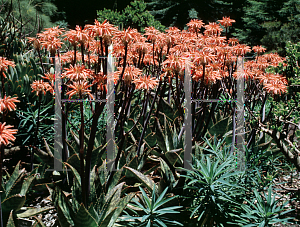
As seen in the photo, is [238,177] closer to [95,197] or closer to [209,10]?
[95,197]

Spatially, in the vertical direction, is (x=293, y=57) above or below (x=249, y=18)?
below

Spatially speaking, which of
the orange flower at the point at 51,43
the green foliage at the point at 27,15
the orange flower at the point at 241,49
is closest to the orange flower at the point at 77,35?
the orange flower at the point at 51,43

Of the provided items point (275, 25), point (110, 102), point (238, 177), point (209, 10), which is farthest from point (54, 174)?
point (209, 10)

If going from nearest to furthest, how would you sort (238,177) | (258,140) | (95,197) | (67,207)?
(67,207) < (95,197) < (238,177) < (258,140)

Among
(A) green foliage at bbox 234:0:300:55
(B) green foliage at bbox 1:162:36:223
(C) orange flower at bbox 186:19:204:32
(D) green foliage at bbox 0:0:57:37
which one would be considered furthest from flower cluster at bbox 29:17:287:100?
(A) green foliage at bbox 234:0:300:55

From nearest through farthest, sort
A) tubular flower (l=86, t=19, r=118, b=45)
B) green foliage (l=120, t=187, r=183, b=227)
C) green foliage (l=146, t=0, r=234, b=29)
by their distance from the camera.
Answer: tubular flower (l=86, t=19, r=118, b=45) < green foliage (l=120, t=187, r=183, b=227) < green foliage (l=146, t=0, r=234, b=29)

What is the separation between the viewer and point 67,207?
1285 millimetres

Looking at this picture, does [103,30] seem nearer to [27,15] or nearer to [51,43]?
[51,43]

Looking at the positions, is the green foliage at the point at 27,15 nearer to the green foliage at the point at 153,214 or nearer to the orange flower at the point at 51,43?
the orange flower at the point at 51,43

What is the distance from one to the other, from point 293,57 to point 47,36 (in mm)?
1785

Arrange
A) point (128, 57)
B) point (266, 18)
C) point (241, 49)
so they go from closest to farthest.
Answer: point (128, 57)
point (241, 49)
point (266, 18)

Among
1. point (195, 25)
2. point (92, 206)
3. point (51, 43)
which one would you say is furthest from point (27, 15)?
point (92, 206)

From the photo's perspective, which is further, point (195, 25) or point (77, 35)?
point (195, 25)

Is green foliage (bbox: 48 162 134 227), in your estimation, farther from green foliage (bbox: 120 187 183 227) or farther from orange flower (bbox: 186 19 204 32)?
orange flower (bbox: 186 19 204 32)
